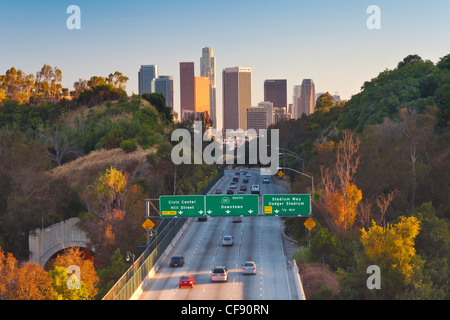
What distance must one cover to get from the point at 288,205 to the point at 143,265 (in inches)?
521

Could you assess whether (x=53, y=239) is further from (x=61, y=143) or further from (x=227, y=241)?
(x=61, y=143)

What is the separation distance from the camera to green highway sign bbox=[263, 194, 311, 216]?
47.9 metres

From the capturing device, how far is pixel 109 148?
11400 cm

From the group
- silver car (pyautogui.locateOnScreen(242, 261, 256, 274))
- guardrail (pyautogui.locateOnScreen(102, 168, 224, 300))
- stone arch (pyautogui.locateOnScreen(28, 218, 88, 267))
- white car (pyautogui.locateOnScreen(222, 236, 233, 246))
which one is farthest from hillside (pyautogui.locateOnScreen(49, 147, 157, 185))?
silver car (pyautogui.locateOnScreen(242, 261, 256, 274))

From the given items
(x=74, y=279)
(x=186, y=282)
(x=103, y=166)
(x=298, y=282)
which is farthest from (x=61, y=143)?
(x=298, y=282)

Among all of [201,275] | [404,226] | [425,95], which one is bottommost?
[201,275]

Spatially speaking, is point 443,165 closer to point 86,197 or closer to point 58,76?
point 86,197

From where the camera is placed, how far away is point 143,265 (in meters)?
42.3

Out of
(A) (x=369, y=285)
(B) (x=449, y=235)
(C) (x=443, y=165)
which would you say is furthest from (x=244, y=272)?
(C) (x=443, y=165)

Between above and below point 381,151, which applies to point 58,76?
above

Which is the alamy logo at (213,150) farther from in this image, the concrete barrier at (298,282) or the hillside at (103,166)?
the concrete barrier at (298,282)

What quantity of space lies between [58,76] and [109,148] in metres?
64.7

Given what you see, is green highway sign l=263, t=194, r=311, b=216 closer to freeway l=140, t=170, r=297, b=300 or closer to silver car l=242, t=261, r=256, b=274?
freeway l=140, t=170, r=297, b=300

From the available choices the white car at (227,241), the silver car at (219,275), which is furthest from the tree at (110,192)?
the silver car at (219,275)
